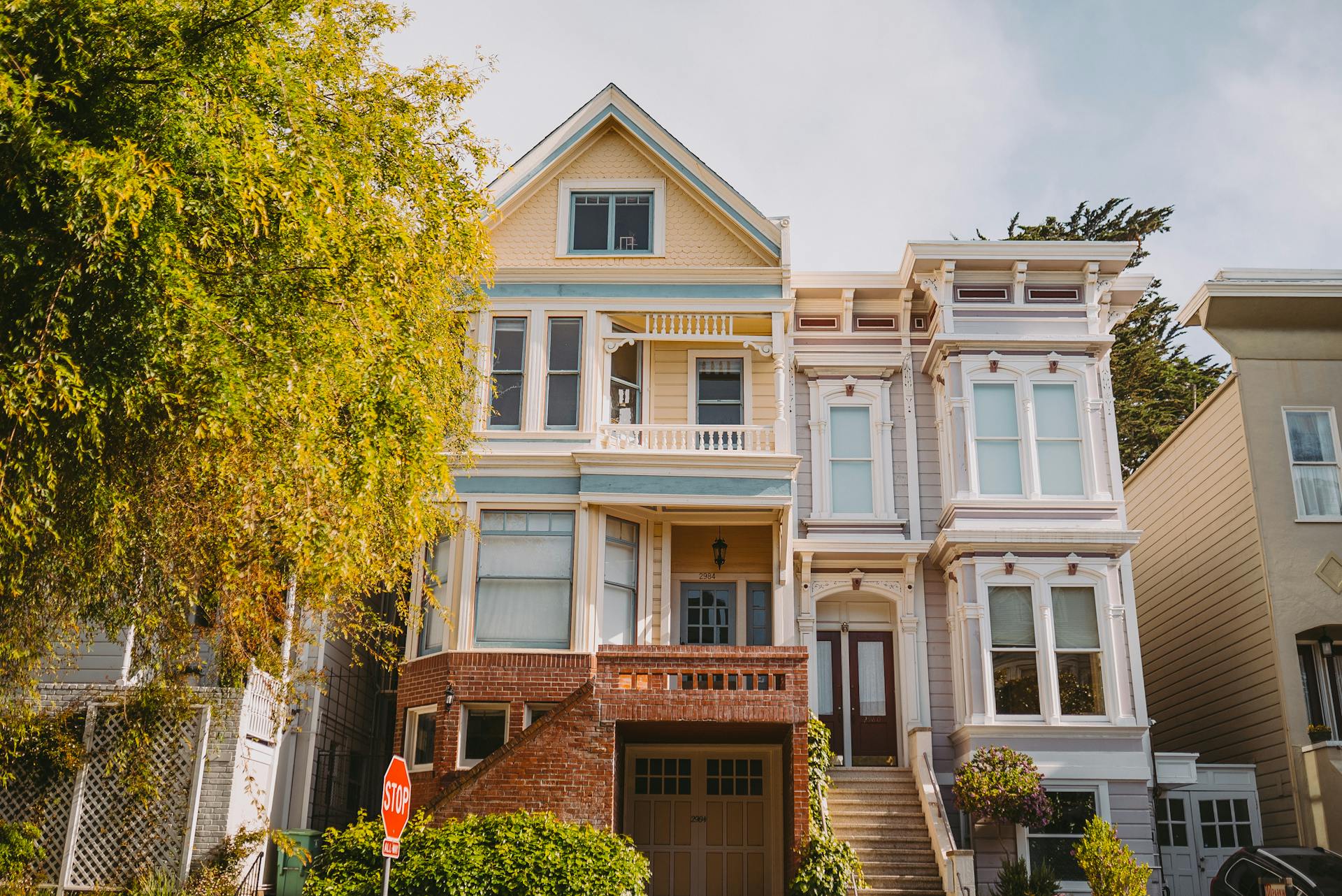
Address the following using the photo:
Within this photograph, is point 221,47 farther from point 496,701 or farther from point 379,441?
point 496,701

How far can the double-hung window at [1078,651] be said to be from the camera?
18.0 meters

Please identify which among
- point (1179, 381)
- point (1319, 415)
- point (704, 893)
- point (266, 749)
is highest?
point (1179, 381)

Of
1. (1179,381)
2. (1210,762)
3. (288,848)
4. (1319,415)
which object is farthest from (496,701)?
(1179,381)

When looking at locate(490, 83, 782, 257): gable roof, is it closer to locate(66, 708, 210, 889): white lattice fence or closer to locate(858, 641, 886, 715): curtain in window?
locate(858, 641, 886, 715): curtain in window

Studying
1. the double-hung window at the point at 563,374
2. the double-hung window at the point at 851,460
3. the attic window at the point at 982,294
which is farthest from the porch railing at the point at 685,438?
the attic window at the point at 982,294

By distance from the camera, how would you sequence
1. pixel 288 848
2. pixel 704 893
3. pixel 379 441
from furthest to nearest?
pixel 704 893, pixel 288 848, pixel 379 441

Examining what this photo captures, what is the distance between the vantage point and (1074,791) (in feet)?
57.4

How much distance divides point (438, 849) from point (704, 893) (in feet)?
18.5

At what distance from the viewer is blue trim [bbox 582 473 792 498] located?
18.0 meters

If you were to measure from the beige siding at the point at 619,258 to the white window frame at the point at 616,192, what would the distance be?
56mm

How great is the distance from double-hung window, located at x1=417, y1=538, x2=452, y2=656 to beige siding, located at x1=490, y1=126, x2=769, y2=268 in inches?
186

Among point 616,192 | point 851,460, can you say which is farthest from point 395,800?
point 616,192

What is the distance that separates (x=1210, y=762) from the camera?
805 inches

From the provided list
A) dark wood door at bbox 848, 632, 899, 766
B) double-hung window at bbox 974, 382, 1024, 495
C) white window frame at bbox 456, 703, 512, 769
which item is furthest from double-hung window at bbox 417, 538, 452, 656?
double-hung window at bbox 974, 382, 1024, 495
